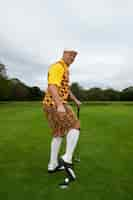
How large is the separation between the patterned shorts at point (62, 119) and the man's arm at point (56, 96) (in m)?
0.34

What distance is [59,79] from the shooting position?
17.2 ft

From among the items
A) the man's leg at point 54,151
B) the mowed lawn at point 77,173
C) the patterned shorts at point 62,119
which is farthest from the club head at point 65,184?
the patterned shorts at point 62,119

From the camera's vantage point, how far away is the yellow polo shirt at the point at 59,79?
5219 mm

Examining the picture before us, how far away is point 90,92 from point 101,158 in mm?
51943

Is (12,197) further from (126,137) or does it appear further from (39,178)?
(126,137)

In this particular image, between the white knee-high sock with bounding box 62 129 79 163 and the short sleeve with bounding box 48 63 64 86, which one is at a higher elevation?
the short sleeve with bounding box 48 63 64 86

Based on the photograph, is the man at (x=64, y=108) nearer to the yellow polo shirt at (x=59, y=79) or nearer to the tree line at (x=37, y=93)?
the yellow polo shirt at (x=59, y=79)

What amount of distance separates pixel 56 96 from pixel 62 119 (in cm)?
51

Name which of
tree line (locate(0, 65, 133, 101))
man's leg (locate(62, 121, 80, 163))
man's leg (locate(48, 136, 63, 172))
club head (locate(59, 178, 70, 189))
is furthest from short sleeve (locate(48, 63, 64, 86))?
tree line (locate(0, 65, 133, 101))

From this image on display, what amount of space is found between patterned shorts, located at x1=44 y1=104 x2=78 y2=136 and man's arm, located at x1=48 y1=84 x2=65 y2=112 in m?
0.34

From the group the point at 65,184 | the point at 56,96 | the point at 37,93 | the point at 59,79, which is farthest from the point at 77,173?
the point at 37,93

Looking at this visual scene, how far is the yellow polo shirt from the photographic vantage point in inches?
205

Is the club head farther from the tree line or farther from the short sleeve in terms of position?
the tree line

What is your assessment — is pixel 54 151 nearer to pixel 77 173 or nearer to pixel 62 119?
pixel 77 173
